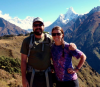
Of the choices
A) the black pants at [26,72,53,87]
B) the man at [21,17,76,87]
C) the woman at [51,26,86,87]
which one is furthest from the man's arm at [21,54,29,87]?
the woman at [51,26,86,87]

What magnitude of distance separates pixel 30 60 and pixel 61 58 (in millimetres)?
1443

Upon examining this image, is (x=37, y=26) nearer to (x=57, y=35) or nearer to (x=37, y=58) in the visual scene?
(x=57, y=35)

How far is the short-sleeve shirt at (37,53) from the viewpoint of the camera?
16.2ft

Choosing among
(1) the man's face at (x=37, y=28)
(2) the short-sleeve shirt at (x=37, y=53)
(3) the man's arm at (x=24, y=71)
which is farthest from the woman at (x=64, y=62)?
(3) the man's arm at (x=24, y=71)

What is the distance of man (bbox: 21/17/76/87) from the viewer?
494 cm

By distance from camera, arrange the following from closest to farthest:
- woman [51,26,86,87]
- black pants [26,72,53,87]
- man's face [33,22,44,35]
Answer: woman [51,26,86,87]
man's face [33,22,44,35]
black pants [26,72,53,87]

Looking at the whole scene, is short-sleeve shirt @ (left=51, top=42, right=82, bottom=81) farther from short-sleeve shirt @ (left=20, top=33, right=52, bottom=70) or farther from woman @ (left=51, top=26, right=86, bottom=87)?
short-sleeve shirt @ (left=20, top=33, right=52, bottom=70)

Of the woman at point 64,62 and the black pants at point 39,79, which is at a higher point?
the woman at point 64,62

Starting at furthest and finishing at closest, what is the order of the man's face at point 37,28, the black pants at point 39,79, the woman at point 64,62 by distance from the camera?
the black pants at point 39,79
the man's face at point 37,28
the woman at point 64,62

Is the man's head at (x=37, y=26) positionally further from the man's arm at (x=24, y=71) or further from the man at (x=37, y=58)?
the man's arm at (x=24, y=71)

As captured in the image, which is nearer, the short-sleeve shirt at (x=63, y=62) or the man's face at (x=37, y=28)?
the short-sleeve shirt at (x=63, y=62)

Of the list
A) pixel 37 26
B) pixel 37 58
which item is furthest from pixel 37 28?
pixel 37 58

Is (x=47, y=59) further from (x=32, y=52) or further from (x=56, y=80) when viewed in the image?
(x=56, y=80)

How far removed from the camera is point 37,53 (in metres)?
4.94
